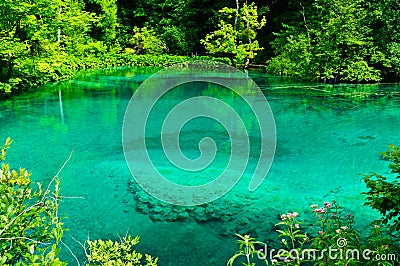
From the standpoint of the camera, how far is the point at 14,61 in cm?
1295

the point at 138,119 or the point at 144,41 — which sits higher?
the point at 144,41

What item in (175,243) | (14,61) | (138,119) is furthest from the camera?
(14,61)

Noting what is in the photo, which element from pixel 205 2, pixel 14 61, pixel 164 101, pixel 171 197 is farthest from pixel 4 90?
pixel 205 2

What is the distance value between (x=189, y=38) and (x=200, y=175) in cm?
2563

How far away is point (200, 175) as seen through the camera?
641 centimetres

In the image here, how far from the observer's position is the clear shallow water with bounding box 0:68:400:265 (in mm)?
4520

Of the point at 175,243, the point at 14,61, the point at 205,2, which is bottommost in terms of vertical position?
the point at 175,243

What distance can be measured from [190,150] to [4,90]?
8577 mm

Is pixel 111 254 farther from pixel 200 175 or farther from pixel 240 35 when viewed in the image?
pixel 240 35

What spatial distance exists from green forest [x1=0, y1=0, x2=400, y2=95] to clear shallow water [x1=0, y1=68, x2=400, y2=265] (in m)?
2.21

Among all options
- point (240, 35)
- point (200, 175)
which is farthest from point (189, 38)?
point (200, 175)

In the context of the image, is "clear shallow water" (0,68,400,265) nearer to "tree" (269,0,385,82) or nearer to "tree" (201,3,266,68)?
"tree" (269,0,385,82)

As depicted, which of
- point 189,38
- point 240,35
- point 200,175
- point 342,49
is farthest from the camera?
point 189,38

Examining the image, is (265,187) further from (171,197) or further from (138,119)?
(138,119)
